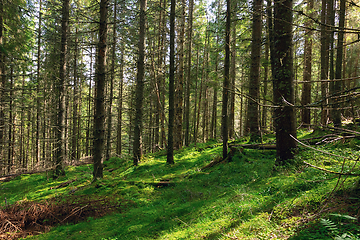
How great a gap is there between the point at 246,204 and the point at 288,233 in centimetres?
121

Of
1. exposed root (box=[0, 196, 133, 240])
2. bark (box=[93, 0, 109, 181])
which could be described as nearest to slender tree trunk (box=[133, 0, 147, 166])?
bark (box=[93, 0, 109, 181])

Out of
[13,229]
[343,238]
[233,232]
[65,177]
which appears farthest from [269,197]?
[65,177]

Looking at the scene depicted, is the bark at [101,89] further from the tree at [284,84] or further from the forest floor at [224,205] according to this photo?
the tree at [284,84]

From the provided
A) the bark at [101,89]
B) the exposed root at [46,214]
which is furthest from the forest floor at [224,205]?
the bark at [101,89]

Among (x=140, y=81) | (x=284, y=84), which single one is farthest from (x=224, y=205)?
(x=140, y=81)

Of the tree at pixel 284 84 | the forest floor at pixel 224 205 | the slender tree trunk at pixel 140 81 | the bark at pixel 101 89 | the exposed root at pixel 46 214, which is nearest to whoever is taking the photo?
the forest floor at pixel 224 205

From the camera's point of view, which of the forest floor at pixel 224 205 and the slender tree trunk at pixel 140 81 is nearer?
the forest floor at pixel 224 205

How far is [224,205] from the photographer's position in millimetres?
4141

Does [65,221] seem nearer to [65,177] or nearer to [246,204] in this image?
[246,204]

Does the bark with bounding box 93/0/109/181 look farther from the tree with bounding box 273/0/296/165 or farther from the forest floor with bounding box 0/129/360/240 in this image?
the tree with bounding box 273/0/296/165

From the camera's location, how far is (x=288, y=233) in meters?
2.53

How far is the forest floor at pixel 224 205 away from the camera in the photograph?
2.56 meters

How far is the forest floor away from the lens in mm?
2564

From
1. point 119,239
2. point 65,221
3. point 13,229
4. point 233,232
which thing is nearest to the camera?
point 233,232
